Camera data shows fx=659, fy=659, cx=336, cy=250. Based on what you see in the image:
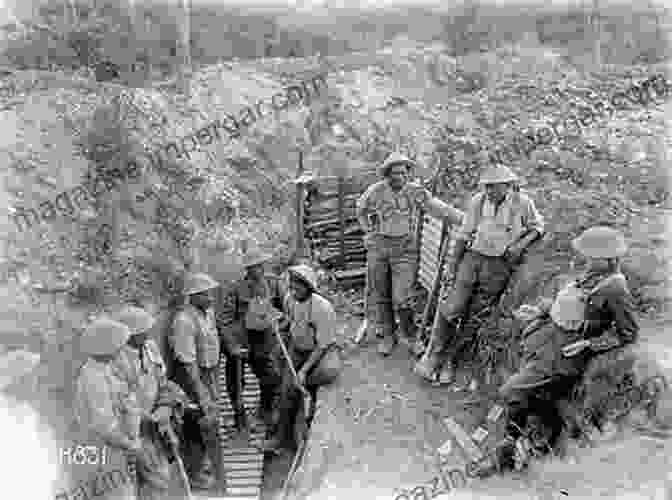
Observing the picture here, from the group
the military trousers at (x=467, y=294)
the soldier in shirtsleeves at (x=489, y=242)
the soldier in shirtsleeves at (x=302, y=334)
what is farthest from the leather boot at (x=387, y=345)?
the soldier in shirtsleeves at (x=302, y=334)

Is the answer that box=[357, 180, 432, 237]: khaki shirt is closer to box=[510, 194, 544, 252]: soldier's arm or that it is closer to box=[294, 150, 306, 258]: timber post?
box=[510, 194, 544, 252]: soldier's arm

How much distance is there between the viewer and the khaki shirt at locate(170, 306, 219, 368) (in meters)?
5.27

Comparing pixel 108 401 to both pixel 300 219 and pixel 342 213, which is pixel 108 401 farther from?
pixel 342 213

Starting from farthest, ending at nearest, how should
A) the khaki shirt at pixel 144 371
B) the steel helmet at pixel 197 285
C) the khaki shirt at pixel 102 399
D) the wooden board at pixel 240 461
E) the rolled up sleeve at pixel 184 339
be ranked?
1. the wooden board at pixel 240 461
2. the steel helmet at pixel 197 285
3. the rolled up sleeve at pixel 184 339
4. the khaki shirt at pixel 144 371
5. the khaki shirt at pixel 102 399

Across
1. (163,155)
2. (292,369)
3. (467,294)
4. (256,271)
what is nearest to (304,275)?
(256,271)

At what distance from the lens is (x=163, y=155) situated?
30.5 ft

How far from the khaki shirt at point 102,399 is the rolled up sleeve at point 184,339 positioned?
3.05ft

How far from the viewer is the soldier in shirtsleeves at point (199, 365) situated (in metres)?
5.30

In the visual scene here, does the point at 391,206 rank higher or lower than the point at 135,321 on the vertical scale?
higher

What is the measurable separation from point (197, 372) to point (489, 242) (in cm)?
267

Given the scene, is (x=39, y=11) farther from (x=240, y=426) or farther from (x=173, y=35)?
(x=240, y=426)

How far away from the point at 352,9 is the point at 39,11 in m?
10.4

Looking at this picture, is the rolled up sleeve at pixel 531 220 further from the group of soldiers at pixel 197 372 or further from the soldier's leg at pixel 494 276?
the group of soldiers at pixel 197 372

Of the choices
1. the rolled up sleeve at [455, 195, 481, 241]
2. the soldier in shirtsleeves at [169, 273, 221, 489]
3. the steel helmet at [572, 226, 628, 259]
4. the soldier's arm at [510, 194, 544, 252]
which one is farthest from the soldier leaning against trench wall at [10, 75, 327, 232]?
the steel helmet at [572, 226, 628, 259]
